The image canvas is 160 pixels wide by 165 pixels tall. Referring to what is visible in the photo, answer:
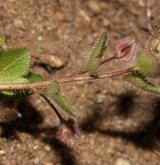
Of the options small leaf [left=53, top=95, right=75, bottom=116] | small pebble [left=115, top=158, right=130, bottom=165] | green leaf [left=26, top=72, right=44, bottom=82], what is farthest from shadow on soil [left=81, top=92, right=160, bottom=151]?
small leaf [left=53, top=95, right=75, bottom=116]

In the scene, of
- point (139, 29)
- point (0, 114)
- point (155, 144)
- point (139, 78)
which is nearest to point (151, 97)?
point (155, 144)

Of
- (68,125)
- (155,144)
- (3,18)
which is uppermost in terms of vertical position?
(3,18)

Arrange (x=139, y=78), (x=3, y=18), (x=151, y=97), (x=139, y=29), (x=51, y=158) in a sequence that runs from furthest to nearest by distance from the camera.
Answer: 1. (x=139, y=29)
2. (x=151, y=97)
3. (x=3, y=18)
4. (x=51, y=158)
5. (x=139, y=78)

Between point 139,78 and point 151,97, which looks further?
point 151,97

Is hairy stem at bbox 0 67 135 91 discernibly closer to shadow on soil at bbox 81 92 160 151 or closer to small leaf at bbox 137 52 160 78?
small leaf at bbox 137 52 160 78

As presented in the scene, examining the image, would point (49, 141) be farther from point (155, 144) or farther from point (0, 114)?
point (155, 144)

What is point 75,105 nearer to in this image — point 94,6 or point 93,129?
point 93,129

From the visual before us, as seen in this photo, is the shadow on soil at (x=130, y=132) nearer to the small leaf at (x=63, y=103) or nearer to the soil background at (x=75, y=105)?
the soil background at (x=75, y=105)
